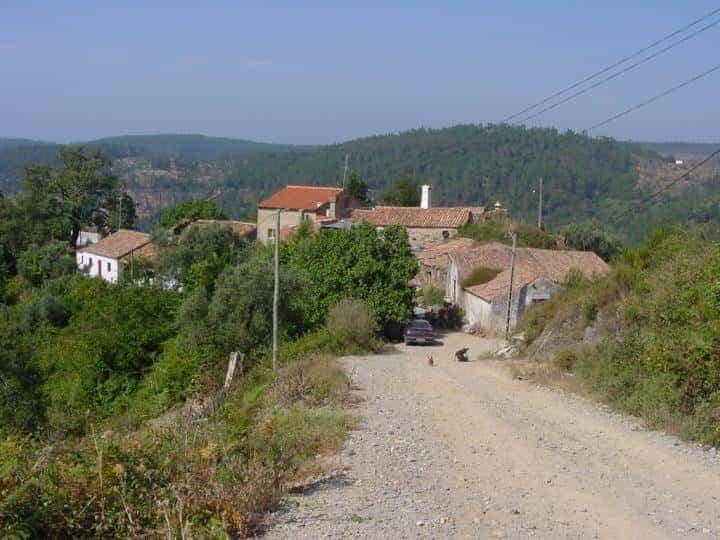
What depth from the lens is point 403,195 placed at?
76875 millimetres

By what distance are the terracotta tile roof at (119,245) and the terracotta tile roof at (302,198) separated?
9102 mm

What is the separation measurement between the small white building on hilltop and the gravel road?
3735cm

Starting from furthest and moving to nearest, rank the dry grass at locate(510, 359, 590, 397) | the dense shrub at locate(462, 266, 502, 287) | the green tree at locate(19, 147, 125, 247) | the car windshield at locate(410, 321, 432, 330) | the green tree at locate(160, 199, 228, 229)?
the green tree at locate(160, 199, 228, 229), the green tree at locate(19, 147, 125, 247), the dense shrub at locate(462, 266, 502, 287), the car windshield at locate(410, 321, 432, 330), the dry grass at locate(510, 359, 590, 397)

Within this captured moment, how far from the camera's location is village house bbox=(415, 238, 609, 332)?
115ft

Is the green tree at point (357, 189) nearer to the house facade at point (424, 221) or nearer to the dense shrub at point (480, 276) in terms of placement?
the house facade at point (424, 221)

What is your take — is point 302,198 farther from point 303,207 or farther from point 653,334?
point 653,334

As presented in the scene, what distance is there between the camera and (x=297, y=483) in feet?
32.1

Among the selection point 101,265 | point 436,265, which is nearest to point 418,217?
point 436,265

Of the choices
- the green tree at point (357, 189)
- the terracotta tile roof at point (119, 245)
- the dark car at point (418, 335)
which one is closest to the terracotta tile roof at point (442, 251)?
the dark car at point (418, 335)

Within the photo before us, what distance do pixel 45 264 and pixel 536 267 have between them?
3366 cm

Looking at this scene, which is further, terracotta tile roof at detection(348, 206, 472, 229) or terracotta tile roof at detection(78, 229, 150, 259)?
terracotta tile roof at detection(348, 206, 472, 229)

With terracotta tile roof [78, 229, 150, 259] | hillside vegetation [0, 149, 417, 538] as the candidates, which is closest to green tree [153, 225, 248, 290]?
hillside vegetation [0, 149, 417, 538]

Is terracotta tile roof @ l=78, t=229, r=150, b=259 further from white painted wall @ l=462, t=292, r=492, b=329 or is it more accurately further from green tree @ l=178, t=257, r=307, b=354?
white painted wall @ l=462, t=292, r=492, b=329

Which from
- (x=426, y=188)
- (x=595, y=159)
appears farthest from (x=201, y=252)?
(x=595, y=159)
